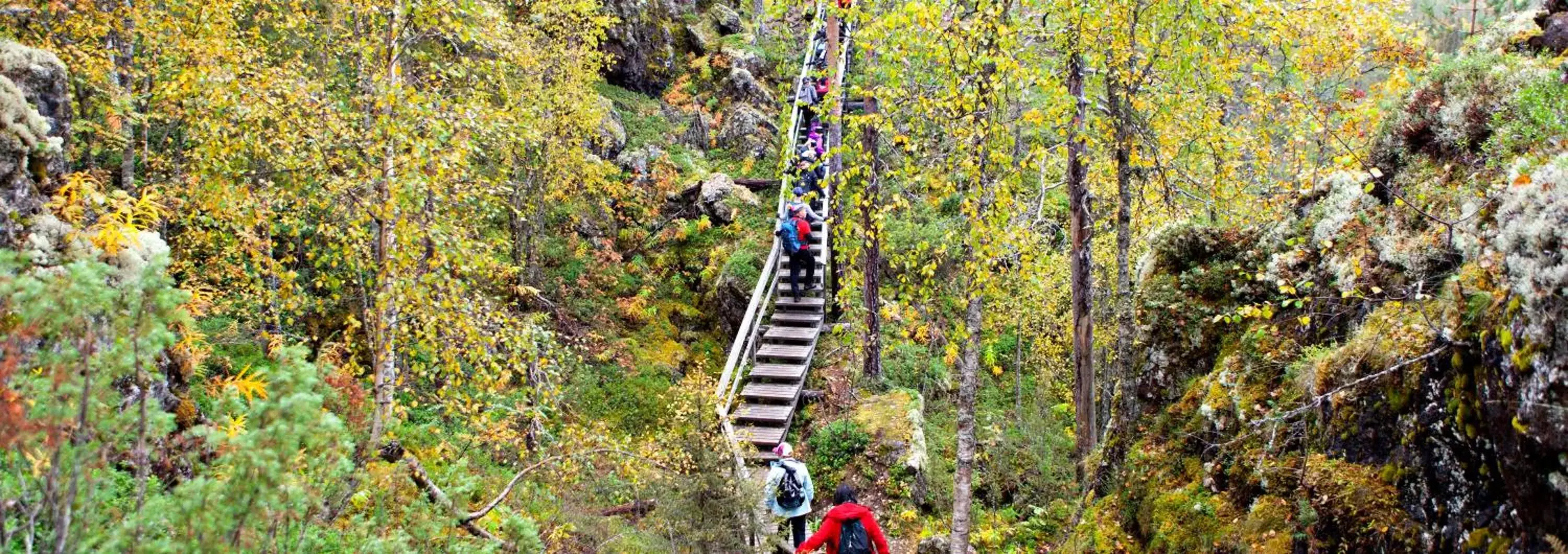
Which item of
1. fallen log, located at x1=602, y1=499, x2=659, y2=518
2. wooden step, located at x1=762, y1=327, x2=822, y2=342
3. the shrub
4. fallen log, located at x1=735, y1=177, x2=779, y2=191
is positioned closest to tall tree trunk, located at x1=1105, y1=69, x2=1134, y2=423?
the shrub

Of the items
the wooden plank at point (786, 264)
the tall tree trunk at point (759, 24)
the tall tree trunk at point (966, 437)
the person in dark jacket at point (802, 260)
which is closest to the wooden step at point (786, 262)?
the wooden plank at point (786, 264)

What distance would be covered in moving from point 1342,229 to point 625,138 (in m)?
15.7

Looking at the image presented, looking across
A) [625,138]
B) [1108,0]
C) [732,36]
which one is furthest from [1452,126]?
[732,36]

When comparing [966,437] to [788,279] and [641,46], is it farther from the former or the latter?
[641,46]

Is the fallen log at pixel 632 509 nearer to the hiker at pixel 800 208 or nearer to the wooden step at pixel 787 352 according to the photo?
the wooden step at pixel 787 352

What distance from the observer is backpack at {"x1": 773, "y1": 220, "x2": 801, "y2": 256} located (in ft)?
42.6

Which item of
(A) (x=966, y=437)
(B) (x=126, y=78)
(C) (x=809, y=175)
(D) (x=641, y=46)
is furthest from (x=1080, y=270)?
(D) (x=641, y=46)

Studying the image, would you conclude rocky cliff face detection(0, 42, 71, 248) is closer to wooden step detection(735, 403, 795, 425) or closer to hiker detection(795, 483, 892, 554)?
hiker detection(795, 483, 892, 554)

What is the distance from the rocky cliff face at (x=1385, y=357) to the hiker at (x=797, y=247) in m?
6.62

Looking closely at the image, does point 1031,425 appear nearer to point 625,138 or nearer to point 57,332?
point 625,138

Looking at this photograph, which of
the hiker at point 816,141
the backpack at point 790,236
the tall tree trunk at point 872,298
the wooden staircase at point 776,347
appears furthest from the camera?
the hiker at point 816,141

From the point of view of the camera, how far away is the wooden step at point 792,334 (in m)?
12.6

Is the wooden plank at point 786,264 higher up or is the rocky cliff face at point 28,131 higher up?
the rocky cliff face at point 28,131

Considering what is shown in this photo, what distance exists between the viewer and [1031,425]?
13.8 m
